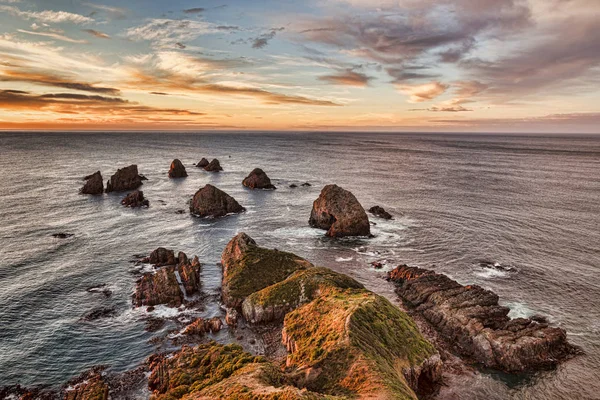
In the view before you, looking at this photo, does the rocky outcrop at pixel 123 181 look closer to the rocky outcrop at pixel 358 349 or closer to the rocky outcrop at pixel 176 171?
the rocky outcrop at pixel 176 171

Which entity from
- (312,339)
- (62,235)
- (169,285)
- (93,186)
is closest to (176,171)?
(93,186)

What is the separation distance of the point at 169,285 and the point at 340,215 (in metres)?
34.4

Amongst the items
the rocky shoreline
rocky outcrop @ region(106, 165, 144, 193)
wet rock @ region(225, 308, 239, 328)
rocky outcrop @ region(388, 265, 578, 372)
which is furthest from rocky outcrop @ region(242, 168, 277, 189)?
wet rock @ region(225, 308, 239, 328)

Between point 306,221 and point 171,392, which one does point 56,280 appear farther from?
point 306,221

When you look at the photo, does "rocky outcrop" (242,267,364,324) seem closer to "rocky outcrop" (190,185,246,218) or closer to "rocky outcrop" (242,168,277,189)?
"rocky outcrop" (190,185,246,218)

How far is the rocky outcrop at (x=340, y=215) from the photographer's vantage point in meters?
66.8

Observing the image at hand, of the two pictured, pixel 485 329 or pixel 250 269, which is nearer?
pixel 485 329

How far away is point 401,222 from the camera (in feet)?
255

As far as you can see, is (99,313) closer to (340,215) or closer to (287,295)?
(287,295)

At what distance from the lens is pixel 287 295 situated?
39438mm

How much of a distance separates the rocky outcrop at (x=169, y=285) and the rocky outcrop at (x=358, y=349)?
1604 centimetres

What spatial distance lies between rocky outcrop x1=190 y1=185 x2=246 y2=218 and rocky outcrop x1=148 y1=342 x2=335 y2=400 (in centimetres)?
5107

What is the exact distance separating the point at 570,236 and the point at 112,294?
258 ft

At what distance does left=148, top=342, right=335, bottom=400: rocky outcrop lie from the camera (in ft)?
71.6
